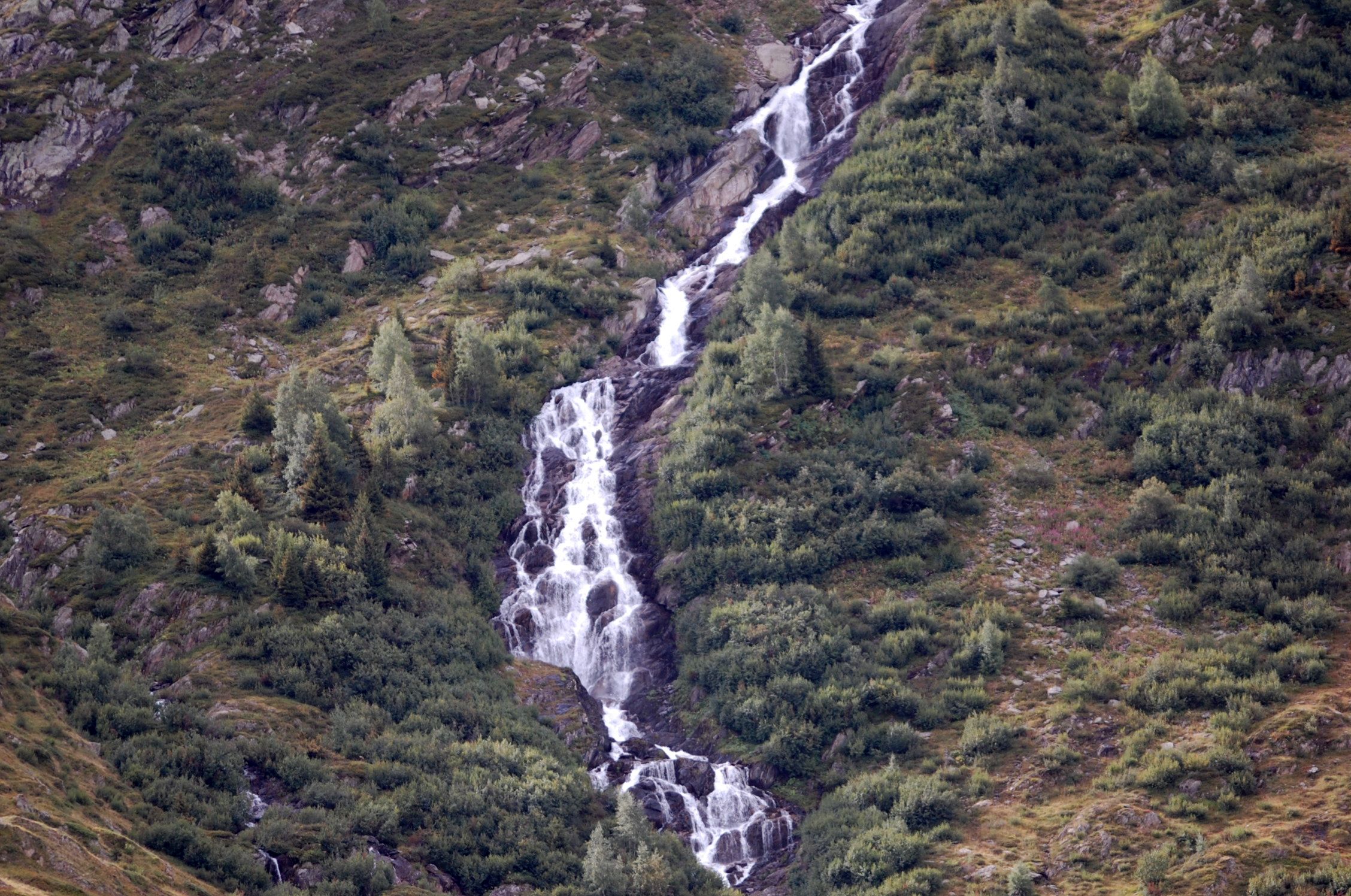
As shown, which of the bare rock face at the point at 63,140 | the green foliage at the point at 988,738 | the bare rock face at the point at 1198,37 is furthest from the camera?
the bare rock face at the point at 63,140

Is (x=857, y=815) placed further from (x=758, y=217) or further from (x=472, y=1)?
(x=472, y=1)

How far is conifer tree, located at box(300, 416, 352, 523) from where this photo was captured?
6169 centimetres

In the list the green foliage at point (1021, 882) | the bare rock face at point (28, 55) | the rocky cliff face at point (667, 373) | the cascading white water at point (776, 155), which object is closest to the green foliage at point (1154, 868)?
the green foliage at point (1021, 882)

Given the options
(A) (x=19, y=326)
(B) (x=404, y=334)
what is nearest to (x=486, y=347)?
(B) (x=404, y=334)

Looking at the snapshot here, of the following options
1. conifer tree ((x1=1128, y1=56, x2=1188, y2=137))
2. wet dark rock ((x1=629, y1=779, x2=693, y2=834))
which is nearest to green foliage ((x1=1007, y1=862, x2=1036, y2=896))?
wet dark rock ((x1=629, y1=779, x2=693, y2=834))

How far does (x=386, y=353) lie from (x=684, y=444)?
1858 centimetres

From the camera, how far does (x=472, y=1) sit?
10969 centimetres

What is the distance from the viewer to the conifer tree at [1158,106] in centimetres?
7975

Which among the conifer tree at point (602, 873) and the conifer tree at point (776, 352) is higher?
the conifer tree at point (776, 352)

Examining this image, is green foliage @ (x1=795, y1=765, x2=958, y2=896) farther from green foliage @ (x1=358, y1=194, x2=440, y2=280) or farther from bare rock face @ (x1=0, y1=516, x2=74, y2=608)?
green foliage @ (x1=358, y1=194, x2=440, y2=280)

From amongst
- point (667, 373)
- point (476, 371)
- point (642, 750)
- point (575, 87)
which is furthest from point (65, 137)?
point (642, 750)

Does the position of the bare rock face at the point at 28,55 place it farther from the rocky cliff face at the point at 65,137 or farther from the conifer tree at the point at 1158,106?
the conifer tree at the point at 1158,106

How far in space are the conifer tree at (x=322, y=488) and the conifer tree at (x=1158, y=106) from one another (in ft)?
183

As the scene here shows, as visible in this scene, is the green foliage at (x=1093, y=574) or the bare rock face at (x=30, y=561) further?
the green foliage at (x=1093, y=574)
